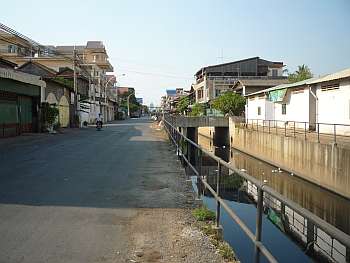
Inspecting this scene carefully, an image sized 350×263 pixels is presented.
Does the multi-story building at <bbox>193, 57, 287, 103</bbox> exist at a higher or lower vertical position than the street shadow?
higher

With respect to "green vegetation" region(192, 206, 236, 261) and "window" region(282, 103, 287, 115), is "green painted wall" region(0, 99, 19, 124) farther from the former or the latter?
"green vegetation" region(192, 206, 236, 261)

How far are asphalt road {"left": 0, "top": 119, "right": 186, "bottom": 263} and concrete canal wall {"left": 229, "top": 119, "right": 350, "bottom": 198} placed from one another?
7555 mm

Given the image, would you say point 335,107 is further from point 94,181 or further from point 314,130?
point 94,181

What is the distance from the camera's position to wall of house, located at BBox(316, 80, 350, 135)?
24328 millimetres

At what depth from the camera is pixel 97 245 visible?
5.45m

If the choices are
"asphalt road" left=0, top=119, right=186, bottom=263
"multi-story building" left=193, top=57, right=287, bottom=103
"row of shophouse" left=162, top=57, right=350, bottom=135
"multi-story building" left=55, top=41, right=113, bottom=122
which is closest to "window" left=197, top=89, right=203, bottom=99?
"multi-story building" left=193, top=57, right=287, bottom=103

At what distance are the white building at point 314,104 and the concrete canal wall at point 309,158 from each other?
6.34 ft

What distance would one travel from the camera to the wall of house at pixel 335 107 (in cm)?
2433

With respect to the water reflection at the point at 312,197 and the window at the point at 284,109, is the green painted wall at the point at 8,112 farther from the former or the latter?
the window at the point at 284,109

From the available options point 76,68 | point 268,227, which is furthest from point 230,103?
point 268,227

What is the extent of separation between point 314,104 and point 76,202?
2452 cm

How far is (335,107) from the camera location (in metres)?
26.0

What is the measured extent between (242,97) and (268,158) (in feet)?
82.1

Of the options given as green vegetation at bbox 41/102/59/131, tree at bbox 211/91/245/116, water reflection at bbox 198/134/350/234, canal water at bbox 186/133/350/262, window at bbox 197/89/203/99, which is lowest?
water reflection at bbox 198/134/350/234
